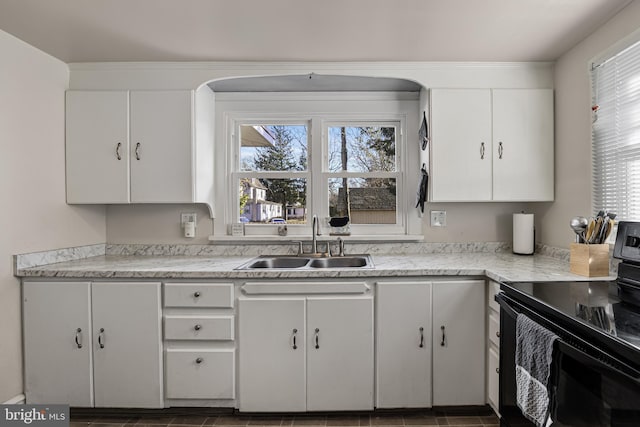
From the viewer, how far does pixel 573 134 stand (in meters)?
2.23

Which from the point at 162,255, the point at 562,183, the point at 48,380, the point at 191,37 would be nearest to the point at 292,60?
the point at 191,37

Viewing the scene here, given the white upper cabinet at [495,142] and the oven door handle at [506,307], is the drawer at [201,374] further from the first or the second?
the white upper cabinet at [495,142]

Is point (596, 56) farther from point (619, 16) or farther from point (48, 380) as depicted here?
point (48, 380)

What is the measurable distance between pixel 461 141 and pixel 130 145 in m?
2.22

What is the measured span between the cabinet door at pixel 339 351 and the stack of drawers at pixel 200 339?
1.52ft

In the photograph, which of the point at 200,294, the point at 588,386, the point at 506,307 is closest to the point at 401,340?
the point at 506,307

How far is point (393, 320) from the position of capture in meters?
2.06

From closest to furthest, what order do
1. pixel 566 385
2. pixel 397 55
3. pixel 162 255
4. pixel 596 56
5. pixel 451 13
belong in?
pixel 566 385, pixel 451 13, pixel 596 56, pixel 397 55, pixel 162 255

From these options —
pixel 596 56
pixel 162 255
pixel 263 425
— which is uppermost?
pixel 596 56

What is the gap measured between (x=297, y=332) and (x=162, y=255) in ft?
4.25

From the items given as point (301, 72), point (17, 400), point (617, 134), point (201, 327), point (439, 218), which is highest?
point (301, 72)

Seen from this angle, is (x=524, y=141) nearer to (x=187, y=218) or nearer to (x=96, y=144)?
(x=187, y=218)

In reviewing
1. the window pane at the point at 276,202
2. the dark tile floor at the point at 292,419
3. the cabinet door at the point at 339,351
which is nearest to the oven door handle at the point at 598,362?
the cabinet door at the point at 339,351

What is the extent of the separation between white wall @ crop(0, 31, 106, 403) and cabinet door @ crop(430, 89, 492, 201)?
248 cm
